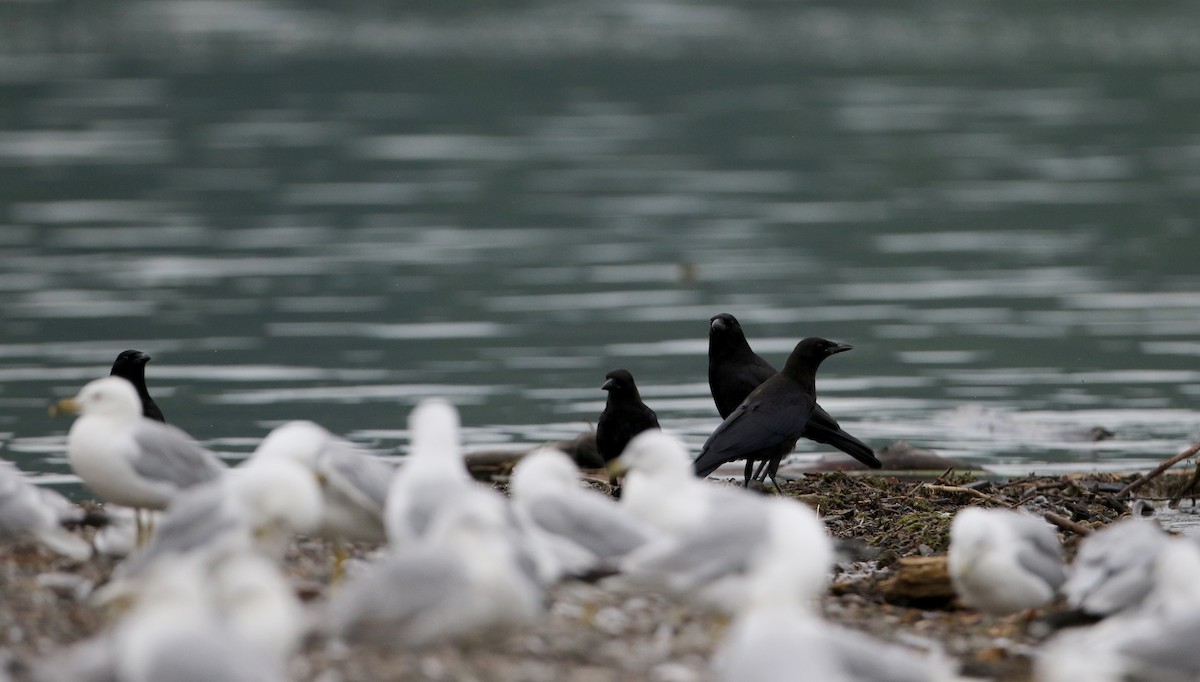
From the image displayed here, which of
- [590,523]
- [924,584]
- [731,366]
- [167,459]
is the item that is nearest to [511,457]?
[731,366]

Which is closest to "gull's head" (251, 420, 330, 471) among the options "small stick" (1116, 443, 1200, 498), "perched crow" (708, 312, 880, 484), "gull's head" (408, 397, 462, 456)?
"gull's head" (408, 397, 462, 456)

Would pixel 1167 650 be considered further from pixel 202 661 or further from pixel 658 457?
pixel 202 661

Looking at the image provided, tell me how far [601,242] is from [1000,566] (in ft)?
66.2

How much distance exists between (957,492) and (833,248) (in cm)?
1627

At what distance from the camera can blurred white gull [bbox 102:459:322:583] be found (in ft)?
23.8

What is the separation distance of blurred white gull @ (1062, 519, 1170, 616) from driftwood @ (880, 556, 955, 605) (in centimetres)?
85

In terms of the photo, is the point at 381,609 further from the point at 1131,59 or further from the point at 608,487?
the point at 1131,59

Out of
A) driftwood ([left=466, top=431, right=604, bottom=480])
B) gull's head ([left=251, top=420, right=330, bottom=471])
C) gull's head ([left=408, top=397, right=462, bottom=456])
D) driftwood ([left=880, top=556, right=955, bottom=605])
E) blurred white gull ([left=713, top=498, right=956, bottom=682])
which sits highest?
gull's head ([left=408, top=397, right=462, bottom=456])

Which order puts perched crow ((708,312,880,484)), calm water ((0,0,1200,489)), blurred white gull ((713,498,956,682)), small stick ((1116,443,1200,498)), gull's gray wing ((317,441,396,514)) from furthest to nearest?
calm water ((0,0,1200,489)) < perched crow ((708,312,880,484)) < small stick ((1116,443,1200,498)) < gull's gray wing ((317,441,396,514)) < blurred white gull ((713,498,956,682))

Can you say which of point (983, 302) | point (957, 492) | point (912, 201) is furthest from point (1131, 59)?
point (957, 492)

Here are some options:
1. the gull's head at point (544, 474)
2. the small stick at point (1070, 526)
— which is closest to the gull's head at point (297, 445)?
the gull's head at point (544, 474)

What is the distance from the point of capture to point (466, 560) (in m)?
6.87

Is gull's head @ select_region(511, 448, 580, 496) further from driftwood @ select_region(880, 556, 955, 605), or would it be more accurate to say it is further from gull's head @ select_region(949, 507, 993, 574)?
driftwood @ select_region(880, 556, 955, 605)

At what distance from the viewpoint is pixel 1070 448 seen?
15367 millimetres
